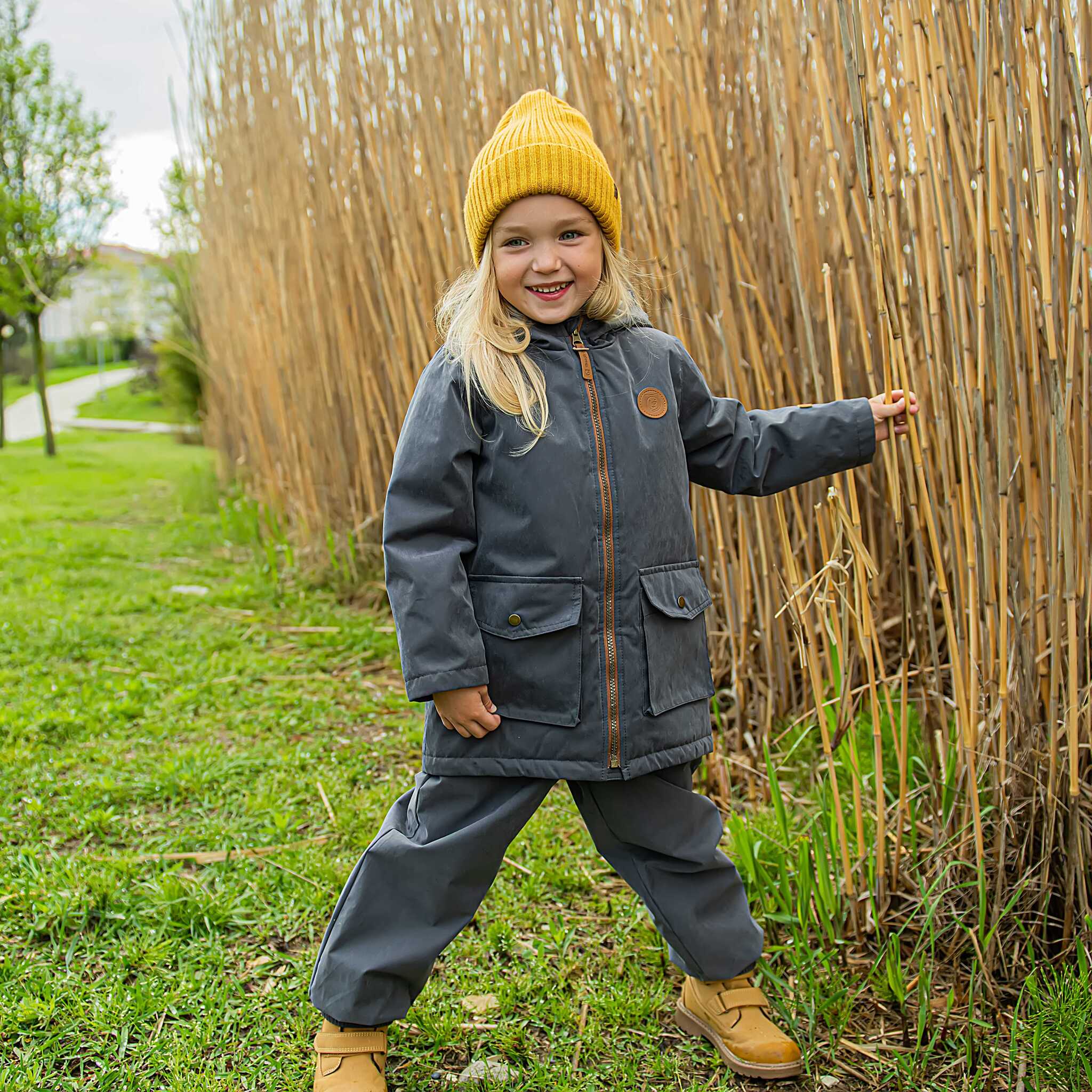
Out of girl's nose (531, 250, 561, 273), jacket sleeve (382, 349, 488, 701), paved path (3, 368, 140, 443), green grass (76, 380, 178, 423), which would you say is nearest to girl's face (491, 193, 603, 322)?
girl's nose (531, 250, 561, 273)

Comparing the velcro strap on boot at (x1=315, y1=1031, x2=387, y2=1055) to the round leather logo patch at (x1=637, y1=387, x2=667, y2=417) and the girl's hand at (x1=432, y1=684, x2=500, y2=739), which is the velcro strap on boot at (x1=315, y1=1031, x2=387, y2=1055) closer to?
the girl's hand at (x1=432, y1=684, x2=500, y2=739)

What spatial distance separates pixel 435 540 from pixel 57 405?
28263mm

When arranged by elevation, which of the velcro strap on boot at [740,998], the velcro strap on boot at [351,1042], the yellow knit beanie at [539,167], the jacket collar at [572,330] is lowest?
the velcro strap on boot at [740,998]

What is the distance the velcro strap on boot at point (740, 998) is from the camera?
127cm

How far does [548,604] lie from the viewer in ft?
3.81

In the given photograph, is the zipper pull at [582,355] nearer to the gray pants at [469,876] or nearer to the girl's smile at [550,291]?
the girl's smile at [550,291]

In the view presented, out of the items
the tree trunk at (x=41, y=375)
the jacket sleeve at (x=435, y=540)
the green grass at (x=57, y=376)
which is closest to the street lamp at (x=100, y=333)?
the green grass at (x=57, y=376)

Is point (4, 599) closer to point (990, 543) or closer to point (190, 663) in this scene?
point (190, 663)

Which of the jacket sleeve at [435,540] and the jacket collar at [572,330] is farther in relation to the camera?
the jacket collar at [572,330]

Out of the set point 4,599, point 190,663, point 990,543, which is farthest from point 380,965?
point 4,599

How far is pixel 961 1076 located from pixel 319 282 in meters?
2.81

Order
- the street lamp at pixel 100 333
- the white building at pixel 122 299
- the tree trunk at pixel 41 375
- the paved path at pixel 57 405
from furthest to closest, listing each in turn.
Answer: the street lamp at pixel 100 333 < the white building at pixel 122 299 < the paved path at pixel 57 405 < the tree trunk at pixel 41 375

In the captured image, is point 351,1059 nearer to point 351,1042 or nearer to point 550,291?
point 351,1042

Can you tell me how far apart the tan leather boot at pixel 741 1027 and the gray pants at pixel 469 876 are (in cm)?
3
